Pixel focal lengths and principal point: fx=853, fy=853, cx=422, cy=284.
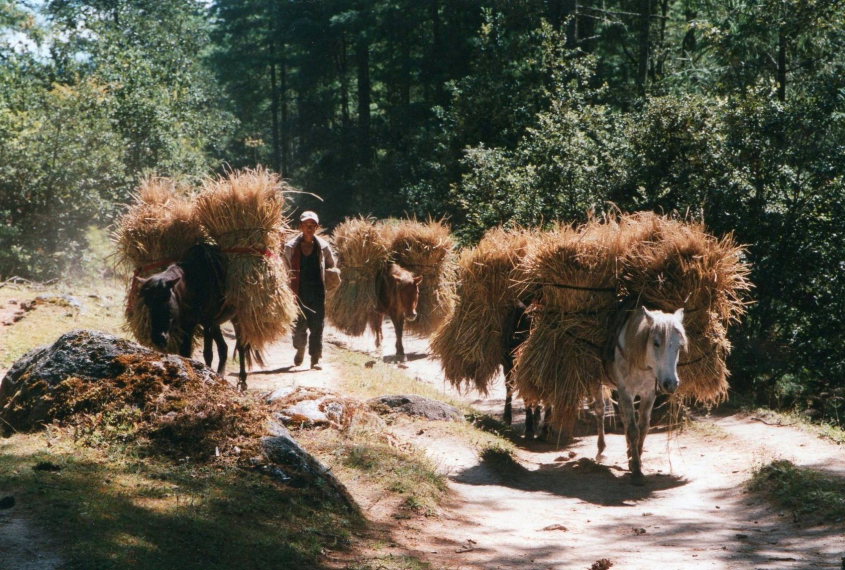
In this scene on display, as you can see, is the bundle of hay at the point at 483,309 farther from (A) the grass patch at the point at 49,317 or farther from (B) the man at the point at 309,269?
(A) the grass patch at the point at 49,317

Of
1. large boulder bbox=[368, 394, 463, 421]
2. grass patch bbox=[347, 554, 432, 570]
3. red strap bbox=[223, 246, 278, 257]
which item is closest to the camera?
grass patch bbox=[347, 554, 432, 570]

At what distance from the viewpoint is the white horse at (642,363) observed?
8.19 metres

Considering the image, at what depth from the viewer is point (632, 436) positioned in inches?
352

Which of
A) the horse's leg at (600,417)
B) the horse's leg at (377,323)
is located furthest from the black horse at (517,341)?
the horse's leg at (377,323)

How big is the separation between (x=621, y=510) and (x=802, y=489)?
1.60 meters

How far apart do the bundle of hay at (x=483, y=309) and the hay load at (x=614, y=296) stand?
148 centimetres

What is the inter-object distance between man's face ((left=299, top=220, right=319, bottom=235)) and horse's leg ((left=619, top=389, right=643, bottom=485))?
17.8 ft

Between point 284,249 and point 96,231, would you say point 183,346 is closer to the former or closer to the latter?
point 284,249

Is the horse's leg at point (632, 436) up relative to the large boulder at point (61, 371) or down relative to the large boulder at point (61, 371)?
down

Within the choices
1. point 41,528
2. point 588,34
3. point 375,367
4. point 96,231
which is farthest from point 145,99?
→ point 41,528

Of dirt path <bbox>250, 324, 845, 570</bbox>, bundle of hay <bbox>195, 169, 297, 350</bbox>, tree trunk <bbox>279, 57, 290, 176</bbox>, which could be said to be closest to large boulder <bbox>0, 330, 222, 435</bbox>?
dirt path <bbox>250, 324, 845, 570</bbox>

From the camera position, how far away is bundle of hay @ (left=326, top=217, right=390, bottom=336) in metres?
16.8

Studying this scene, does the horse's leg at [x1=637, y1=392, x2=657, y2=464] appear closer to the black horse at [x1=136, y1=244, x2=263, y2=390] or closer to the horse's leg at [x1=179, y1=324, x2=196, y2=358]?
the black horse at [x1=136, y1=244, x2=263, y2=390]

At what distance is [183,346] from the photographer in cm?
992
